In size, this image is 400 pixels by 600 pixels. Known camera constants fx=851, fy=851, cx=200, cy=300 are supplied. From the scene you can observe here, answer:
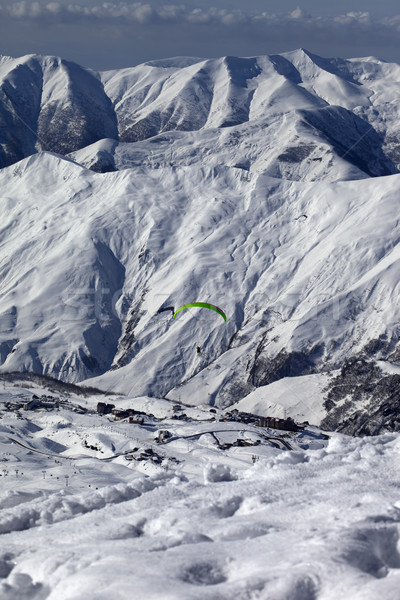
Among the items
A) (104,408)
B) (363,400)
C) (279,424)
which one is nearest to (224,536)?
(279,424)

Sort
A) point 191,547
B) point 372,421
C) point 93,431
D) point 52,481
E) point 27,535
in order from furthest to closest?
point 372,421 → point 93,431 → point 52,481 → point 27,535 → point 191,547

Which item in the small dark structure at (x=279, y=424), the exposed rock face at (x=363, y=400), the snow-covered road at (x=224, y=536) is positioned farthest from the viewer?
the exposed rock face at (x=363, y=400)

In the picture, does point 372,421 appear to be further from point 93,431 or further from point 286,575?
point 286,575

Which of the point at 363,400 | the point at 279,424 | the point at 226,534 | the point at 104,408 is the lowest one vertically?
the point at 104,408

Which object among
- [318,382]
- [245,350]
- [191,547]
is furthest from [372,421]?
[191,547]

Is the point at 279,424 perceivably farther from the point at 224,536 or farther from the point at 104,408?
the point at 224,536

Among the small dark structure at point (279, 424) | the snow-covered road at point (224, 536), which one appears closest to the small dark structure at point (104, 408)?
the small dark structure at point (279, 424)

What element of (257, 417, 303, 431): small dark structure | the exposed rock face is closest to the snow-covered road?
(257, 417, 303, 431): small dark structure

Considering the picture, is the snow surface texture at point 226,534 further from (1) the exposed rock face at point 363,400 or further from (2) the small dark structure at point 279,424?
(1) the exposed rock face at point 363,400
